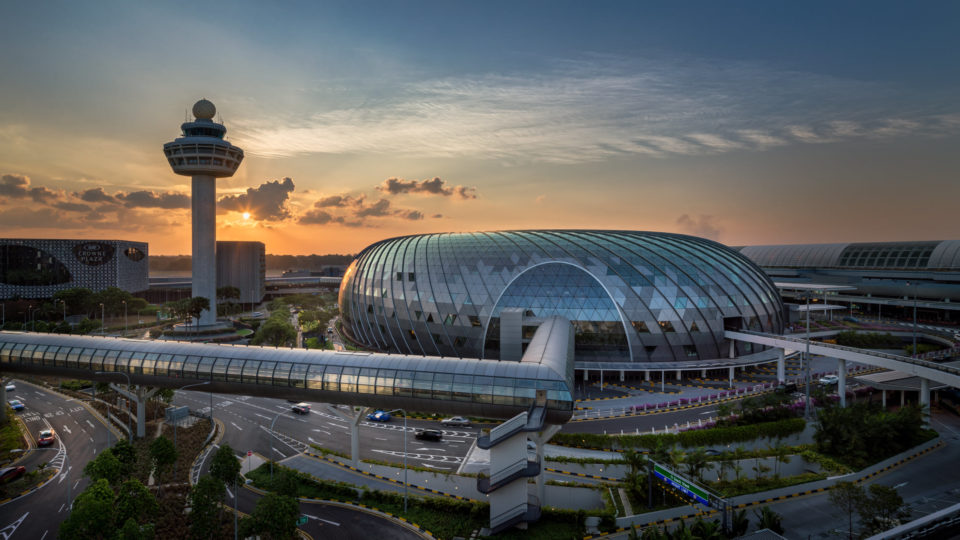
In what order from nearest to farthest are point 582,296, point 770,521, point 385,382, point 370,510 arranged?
1. point 770,521
2. point 370,510
3. point 385,382
4. point 582,296

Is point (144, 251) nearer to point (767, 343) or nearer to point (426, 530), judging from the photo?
point (426, 530)

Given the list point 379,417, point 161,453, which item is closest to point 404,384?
point 161,453

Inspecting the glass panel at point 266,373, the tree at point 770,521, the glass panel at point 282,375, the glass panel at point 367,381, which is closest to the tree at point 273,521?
the glass panel at point 367,381

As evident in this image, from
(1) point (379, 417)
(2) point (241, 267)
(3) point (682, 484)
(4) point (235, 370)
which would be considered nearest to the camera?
(3) point (682, 484)

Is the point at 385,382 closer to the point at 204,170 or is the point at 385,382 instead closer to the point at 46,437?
the point at 46,437

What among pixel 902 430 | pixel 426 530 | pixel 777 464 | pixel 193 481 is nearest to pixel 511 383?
pixel 426 530

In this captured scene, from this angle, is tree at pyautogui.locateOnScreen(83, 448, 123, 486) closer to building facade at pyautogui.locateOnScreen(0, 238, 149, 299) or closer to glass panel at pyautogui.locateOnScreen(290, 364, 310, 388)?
glass panel at pyautogui.locateOnScreen(290, 364, 310, 388)

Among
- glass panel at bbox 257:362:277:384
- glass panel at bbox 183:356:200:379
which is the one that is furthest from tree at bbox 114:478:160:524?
glass panel at bbox 183:356:200:379
